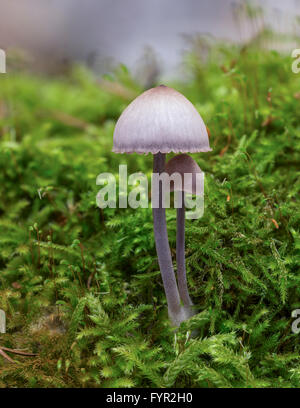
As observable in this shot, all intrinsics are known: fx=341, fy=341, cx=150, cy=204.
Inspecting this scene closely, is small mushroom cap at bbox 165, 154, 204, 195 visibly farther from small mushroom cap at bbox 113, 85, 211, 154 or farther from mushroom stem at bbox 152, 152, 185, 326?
small mushroom cap at bbox 113, 85, 211, 154

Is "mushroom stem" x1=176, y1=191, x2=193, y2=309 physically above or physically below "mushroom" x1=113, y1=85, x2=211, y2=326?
below

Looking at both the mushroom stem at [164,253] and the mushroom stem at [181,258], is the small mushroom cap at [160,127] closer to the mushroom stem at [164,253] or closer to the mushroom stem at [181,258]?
the mushroom stem at [164,253]

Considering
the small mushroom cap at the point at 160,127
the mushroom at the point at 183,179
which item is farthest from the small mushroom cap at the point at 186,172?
the small mushroom cap at the point at 160,127

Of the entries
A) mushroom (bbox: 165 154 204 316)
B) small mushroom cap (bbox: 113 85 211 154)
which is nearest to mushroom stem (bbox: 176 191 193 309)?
mushroom (bbox: 165 154 204 316)

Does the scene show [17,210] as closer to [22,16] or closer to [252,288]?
[252,288]

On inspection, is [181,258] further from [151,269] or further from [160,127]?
[160,127]
